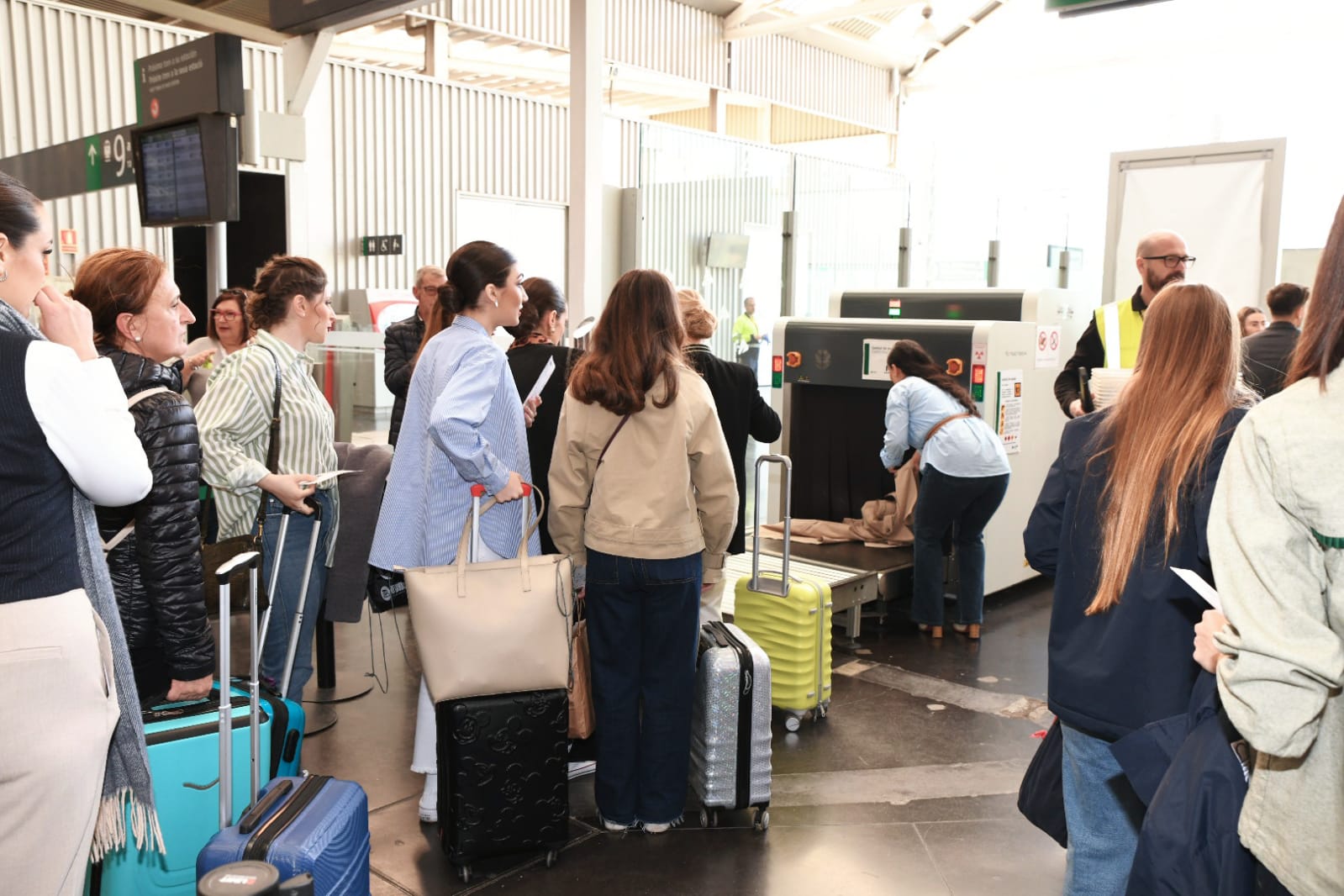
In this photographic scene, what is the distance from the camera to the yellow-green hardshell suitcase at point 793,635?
3.93 metres

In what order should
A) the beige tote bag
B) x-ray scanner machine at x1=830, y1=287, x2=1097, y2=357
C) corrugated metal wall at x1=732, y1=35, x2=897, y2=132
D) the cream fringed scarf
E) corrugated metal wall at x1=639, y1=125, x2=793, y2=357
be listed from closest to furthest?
1. the cream fringed scarf
2. the beige tote bag
3. x-ray scanner machine at x1=830, y1=287, x2=1097, y2=357
4. corrugated metal wall at x1=639, y1=125, x2=793, y2=357
5. corrugated metal wall at x1=732, y1=35, x2=897, y2=132

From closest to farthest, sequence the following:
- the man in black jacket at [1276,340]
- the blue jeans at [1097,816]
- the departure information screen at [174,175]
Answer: the blue jeans at [1097,816], the departure information screen at [174,175], the man in black jacket at [1276,340]

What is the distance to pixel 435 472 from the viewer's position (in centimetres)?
296

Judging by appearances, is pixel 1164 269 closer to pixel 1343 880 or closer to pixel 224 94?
pixel 1343 880

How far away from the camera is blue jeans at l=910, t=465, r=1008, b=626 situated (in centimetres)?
490

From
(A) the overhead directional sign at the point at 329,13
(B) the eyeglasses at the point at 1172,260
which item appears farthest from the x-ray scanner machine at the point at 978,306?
(A) the overhead directional sign at the point at 329,13

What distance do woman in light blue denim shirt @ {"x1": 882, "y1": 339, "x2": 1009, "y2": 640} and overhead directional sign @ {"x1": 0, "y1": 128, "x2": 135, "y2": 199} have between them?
11.9 ft

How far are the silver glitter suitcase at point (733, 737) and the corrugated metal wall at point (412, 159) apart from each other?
9.15m

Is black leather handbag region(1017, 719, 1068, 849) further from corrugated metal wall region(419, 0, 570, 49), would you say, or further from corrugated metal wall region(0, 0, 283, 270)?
corrugated metal wall region(419, 0, 570, 49)

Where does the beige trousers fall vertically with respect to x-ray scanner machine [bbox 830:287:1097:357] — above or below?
below

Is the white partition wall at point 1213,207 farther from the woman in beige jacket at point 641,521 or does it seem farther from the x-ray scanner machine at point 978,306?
the woman in beige jacket at point 641,521

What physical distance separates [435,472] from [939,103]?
57.7 feet

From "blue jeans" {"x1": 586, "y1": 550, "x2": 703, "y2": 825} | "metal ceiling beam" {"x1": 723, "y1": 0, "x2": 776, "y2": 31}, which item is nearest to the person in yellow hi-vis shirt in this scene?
"metal ceiling beam" {"x1": 723, "y1": 0, "x2": 776, "y2": 31}

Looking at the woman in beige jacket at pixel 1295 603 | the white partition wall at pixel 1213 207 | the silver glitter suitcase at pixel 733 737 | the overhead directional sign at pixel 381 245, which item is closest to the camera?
the woman in beige jacket at pixel 1295 603
